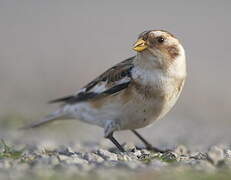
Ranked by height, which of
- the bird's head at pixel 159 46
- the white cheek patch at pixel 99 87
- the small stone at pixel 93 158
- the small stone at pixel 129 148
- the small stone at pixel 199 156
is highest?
the bird's head at pixel 159 46

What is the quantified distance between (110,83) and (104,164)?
7.36ft

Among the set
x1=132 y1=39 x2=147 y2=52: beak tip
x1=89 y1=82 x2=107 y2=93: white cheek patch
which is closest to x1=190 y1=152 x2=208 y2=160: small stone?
x1=132 y1=39 x2=147 y2=52: beak tip

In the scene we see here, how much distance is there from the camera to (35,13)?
97.6ft

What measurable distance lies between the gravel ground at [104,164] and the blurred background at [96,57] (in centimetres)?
229

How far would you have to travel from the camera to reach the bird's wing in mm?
8445

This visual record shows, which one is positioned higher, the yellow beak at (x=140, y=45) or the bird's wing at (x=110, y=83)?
the yellow beak at (x=140, y=45)

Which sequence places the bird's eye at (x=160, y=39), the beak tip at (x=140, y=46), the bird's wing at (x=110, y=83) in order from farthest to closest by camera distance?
the bird's wing at (x=110, y=83)
the bird's eye at (x=160, y=39)
the beak tip at (x=140, y=46)

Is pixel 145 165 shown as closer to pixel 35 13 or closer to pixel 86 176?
pixel 86 176

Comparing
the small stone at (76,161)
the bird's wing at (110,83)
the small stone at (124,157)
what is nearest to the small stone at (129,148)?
the bird's wing at (110,83)

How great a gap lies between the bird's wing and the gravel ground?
89 cm

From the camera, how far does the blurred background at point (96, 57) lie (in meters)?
12.2

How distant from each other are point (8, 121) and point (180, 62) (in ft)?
13.6

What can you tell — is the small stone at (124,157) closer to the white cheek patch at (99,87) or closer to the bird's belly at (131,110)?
the bird's belly at (131,110)

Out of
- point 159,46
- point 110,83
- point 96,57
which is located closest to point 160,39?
point 159,46
